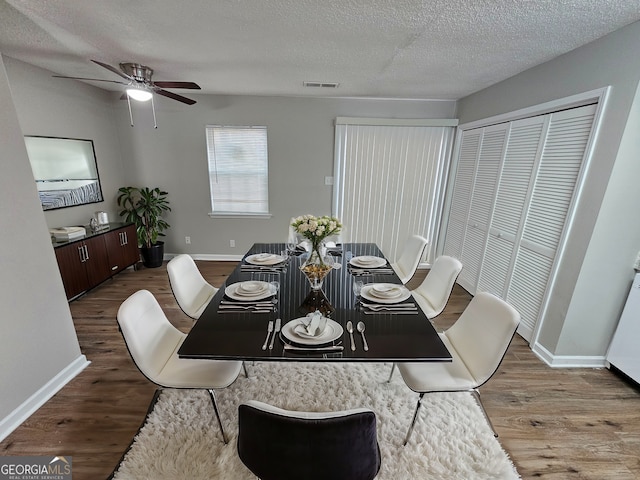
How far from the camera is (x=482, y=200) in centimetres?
307

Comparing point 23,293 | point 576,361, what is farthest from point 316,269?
point 576,361

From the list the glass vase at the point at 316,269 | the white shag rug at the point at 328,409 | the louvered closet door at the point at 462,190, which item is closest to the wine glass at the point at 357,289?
the glass vase at the point at 316,269

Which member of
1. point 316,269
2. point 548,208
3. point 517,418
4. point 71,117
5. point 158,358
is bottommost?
point 517,418

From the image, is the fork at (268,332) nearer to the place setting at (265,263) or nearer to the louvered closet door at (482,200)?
the place setting at (265,263)

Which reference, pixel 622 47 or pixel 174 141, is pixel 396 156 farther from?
pixel 174 141

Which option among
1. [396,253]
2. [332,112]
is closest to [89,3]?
[332,112]

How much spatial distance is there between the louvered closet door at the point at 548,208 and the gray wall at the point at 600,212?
0.35 ft

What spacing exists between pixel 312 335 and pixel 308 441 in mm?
478

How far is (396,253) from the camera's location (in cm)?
422

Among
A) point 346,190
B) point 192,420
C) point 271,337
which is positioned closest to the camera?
point 271,337

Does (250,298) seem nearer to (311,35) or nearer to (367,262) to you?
(367,262)

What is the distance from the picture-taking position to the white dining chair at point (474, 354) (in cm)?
133

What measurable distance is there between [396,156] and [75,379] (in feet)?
13.3

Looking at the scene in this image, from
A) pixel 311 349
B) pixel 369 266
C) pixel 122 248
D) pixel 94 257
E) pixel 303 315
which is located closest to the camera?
pixel 311 349
